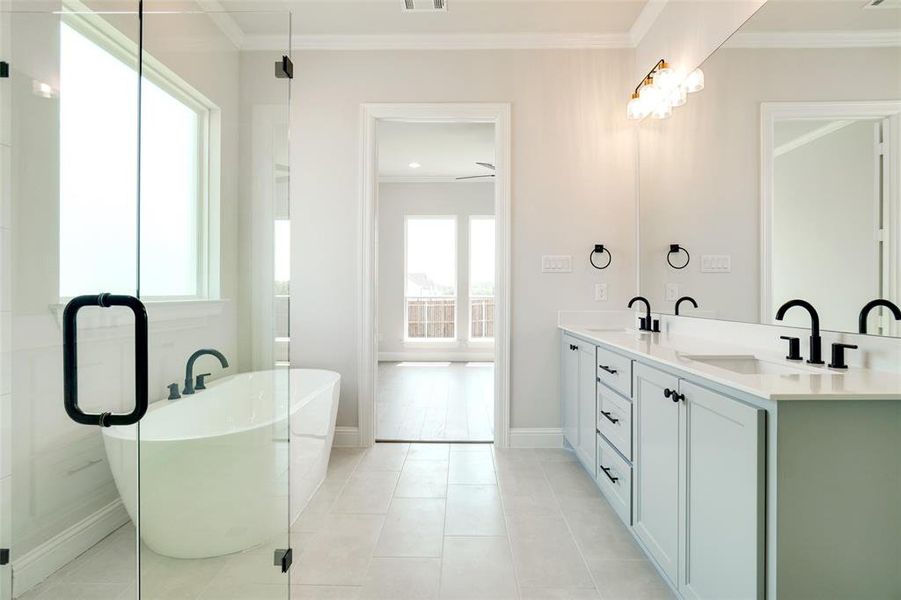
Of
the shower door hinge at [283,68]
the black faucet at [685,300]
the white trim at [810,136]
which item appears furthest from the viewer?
the black faucet at [685,300]

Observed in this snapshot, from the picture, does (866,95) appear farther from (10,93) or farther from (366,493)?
(10,93)

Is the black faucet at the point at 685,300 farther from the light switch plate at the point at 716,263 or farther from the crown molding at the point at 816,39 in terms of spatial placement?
the crown molding at the point at 816,39

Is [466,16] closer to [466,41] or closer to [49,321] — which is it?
[466,41]

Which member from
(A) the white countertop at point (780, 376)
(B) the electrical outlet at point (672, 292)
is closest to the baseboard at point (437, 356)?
(B) the electrical outlet at point (672, 292)

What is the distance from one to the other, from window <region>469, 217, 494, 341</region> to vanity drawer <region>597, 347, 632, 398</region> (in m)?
5.02

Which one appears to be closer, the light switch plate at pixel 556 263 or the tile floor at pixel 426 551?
the tile floor at pixel 426 551

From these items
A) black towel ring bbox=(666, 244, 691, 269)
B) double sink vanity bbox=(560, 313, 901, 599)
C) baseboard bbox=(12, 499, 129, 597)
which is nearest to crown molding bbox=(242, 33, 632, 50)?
black towel ring bbox=(666, 244, 691, 269)

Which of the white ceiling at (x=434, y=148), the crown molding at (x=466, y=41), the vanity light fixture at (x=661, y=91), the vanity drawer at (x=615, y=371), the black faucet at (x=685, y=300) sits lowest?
the vanity drawer at (x=615, y=371)

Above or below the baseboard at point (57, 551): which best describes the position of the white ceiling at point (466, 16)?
above

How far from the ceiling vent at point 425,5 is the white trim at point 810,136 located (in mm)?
2074

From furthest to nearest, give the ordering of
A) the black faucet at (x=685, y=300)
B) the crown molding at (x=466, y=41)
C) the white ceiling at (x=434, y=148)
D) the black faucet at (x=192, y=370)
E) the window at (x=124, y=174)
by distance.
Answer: the white ceiling at (x=434, y=148), the crown molding at (x=466, y=41), the black faucet at (x=685, y=300), the black faucet at (x=192, y=370), the window at (x=124, y=174)

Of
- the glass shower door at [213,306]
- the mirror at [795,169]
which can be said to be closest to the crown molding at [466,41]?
the mirror at [795,169]

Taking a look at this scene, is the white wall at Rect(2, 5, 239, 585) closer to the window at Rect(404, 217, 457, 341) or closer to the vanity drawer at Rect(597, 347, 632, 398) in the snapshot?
the vanity drawer at Rect(597, 347, 632, 398)

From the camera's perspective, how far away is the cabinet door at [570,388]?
2.67m
